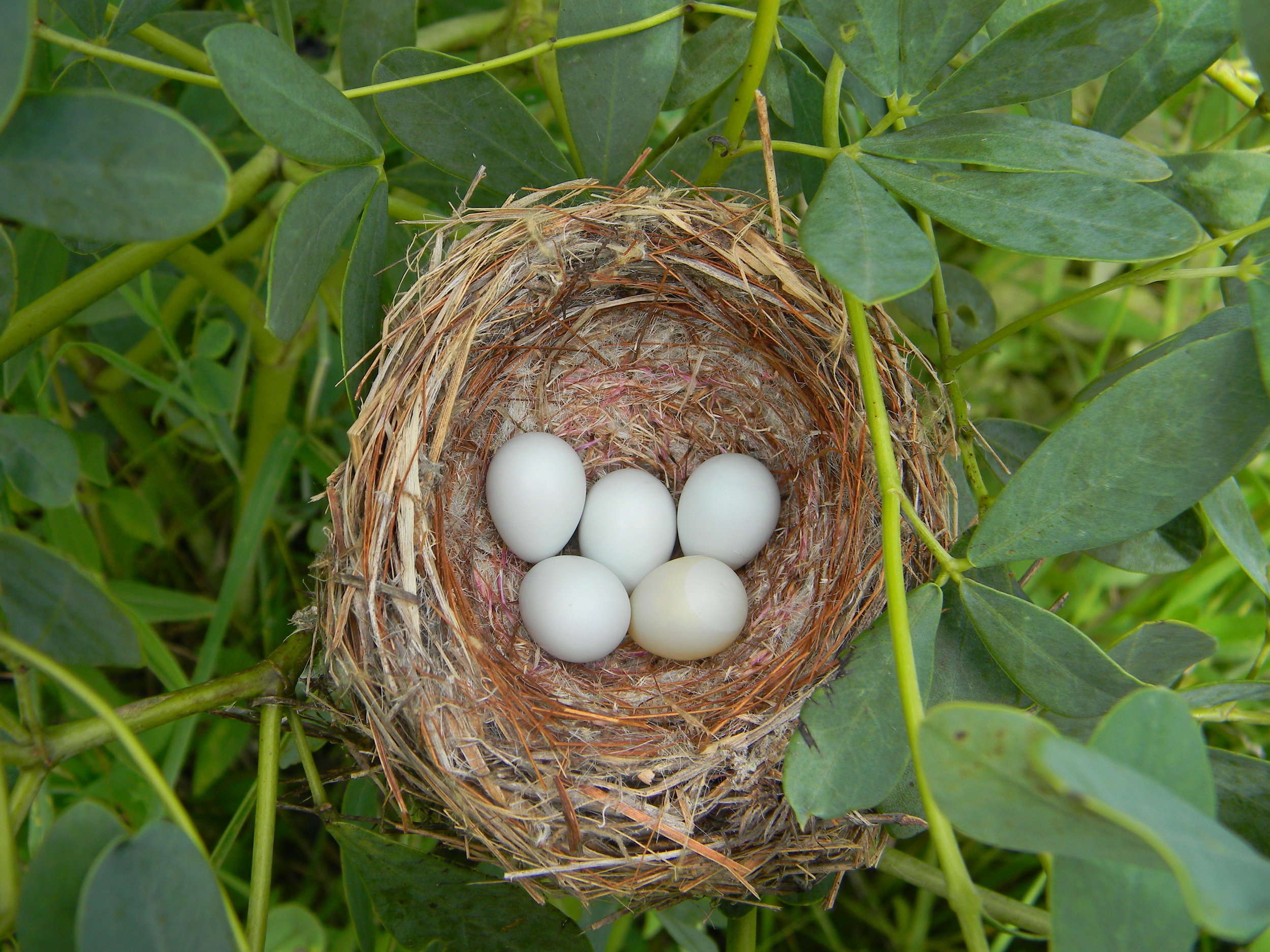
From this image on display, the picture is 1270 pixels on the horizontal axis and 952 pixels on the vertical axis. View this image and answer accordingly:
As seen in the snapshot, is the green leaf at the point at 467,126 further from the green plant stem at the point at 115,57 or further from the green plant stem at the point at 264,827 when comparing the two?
the green plant stem at the point at 264,827

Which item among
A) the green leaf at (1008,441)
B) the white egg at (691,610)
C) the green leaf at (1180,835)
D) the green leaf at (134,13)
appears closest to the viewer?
the green leaf at (1180,835)

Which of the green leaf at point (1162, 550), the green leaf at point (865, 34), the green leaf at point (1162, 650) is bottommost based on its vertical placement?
the green leaf at point (1162, 650)

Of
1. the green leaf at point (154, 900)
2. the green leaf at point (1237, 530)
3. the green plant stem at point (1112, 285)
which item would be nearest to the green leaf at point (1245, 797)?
the green leaf at point (1237, 530)

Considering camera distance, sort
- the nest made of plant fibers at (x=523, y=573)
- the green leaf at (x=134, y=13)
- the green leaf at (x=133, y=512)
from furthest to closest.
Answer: the green leaf at (x=133, y=512)
the nest made of plant fibers at (x=523, y=573)
the green leaf at (x=134, y=13)

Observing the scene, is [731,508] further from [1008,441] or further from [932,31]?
[932,31]

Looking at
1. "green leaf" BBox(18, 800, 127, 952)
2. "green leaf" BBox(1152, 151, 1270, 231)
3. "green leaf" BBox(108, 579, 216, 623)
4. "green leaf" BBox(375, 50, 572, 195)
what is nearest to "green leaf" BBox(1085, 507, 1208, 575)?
"green leaf" BBox(1152, 151, 1270, 231)

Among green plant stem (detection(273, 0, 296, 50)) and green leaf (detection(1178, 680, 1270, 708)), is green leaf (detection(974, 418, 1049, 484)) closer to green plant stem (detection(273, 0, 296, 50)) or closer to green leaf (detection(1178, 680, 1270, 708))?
green leaf (detection(1178, 680, 1270, 708))

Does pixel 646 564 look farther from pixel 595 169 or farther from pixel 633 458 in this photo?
pixel 595 169

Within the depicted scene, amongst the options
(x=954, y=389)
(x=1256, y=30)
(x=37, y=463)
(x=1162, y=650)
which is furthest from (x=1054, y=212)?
(x=37, y=463)
